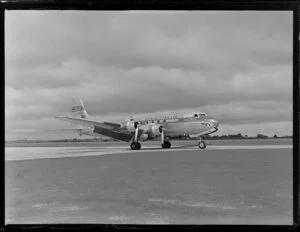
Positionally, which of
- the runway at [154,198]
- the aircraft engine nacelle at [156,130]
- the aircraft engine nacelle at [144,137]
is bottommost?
the runway at [154,198]

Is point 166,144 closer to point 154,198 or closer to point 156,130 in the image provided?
point 156,130

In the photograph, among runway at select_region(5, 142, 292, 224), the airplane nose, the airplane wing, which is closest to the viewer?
runway at select_region(5, 142, 292, 224)

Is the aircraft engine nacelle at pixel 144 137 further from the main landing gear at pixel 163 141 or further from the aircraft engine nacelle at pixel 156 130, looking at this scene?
the main landing gear at pixel 163 141

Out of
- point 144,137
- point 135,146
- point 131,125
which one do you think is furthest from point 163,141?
point 131,125

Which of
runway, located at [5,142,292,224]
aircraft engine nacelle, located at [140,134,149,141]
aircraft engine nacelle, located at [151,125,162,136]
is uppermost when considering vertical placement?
aircraft engine nacelle, located at [151,125,162,136]

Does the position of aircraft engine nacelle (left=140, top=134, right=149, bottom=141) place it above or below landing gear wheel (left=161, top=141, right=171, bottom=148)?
above

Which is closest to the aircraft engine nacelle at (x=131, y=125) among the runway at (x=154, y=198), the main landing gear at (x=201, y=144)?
the main landing gear at (x=201, y=144)

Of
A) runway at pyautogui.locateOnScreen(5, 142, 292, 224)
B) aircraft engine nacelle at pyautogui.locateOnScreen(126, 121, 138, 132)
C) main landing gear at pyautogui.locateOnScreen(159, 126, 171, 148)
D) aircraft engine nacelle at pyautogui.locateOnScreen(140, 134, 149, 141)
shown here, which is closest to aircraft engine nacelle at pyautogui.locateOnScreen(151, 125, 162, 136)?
main landing gear at pyautogui.locateOnScreen(159, 126, 171, 148)

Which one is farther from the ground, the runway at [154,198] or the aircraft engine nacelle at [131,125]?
the aircraft engine nacelle at [131,125]

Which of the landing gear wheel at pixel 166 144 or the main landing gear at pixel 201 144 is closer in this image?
the main landing gear at pixel 201 144

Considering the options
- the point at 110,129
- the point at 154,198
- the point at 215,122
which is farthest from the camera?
the point at 110,129

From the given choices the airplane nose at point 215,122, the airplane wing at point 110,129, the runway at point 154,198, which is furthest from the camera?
the airplane wing at point 110,129

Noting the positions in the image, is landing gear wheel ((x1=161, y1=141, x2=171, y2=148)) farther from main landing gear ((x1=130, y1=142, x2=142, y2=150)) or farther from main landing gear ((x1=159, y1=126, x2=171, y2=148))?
main landing gear ((x1=130, y1=142, x2=142, y2=150))
